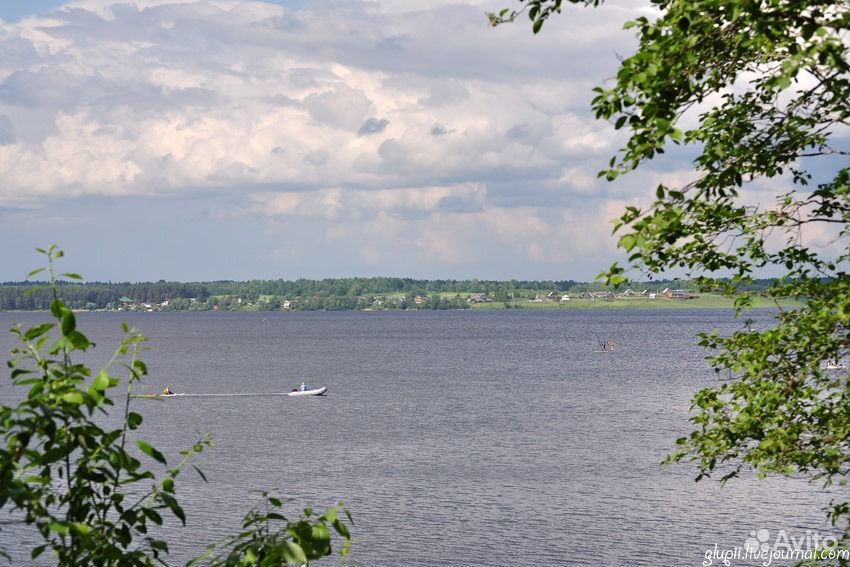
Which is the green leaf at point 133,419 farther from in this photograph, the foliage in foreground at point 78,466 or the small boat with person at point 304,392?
the small boat with person at point 304,392

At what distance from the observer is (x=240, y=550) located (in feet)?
14.9

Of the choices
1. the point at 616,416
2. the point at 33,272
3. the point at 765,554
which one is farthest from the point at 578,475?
the point at 33,272

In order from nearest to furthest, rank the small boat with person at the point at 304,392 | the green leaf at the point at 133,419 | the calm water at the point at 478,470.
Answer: the green leaf at the point at 133,419 → the calm water at the point at 478,470 → the small boat with person at the point at 304,392

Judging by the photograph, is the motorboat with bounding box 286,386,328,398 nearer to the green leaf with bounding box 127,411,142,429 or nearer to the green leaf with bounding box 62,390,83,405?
the green leaf with bounding box 127,411,142,429

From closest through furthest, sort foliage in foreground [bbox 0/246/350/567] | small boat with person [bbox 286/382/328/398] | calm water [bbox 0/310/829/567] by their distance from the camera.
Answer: foliage in foreground [bbox 0/246/350/567] < calm water [bbox 0/310/829/567] < small boat with person [bbox 286/382/328/398]

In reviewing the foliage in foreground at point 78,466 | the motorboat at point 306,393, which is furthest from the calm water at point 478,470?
the motorboat at point 306,393

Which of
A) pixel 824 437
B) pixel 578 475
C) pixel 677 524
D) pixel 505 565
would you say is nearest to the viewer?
pixel 824 437

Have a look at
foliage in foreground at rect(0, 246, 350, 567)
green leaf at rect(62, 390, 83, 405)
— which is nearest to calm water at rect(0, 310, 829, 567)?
foliage in foreground at rect(0, 246, 350, 567)

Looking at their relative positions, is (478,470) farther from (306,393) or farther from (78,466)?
(78,466)

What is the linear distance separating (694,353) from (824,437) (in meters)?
148

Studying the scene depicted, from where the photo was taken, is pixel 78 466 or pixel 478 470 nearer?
pixel 78 466

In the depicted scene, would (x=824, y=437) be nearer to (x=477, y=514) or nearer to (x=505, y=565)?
(x=505, y=565)

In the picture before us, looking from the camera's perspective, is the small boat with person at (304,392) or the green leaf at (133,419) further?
the small boat with person at (304,392)

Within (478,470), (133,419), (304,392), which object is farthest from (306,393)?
(133,419)
